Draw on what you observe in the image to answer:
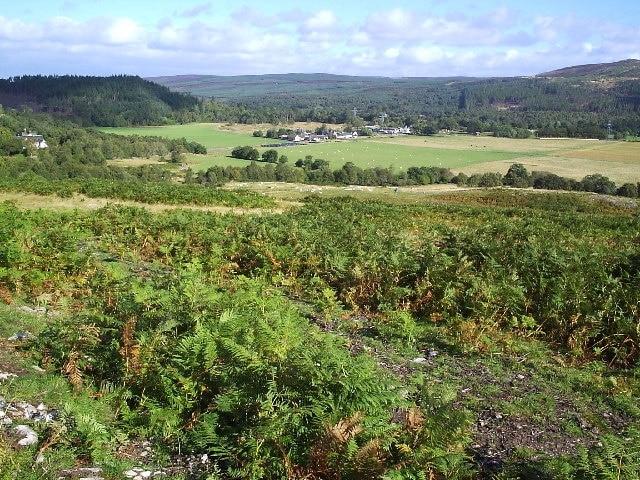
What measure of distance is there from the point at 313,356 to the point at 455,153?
382ft

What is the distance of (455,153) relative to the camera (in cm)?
11712

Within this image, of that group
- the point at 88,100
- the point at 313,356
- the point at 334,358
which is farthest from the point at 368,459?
the point at 88,100

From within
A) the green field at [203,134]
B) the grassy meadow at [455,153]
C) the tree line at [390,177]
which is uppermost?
the green field at [203,134]

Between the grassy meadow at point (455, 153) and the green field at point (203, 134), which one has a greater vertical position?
the green field at point (203, 134)

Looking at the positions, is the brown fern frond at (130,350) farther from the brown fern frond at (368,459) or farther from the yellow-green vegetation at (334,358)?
the brown fern frond at (368,459)

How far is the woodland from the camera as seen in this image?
5262 millimetres

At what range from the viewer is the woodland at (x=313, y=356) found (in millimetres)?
5262

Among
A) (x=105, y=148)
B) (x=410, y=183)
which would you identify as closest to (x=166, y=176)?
(x=105, y=148)

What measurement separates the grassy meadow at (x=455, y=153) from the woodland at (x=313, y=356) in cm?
7462

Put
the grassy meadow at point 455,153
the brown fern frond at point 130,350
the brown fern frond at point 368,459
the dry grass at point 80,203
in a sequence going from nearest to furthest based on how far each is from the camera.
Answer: the brown fern frond at point 368,459 → the brown fern frond at point 130,350 → the dry grass at point 80,203 → the grassy meadow at point 455,153

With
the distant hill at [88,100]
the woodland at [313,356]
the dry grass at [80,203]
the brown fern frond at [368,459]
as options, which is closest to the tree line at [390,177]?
the dry grass at [80,203]

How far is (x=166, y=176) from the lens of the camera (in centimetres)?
7369

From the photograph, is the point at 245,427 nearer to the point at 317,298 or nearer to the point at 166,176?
the point at 317,298

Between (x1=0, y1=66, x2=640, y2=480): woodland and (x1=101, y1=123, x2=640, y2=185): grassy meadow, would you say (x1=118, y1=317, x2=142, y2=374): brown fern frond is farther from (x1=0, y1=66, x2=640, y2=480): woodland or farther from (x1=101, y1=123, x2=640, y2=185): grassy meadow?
(x1=101, y1=123, x2=640, y2=185): grassy meadow
